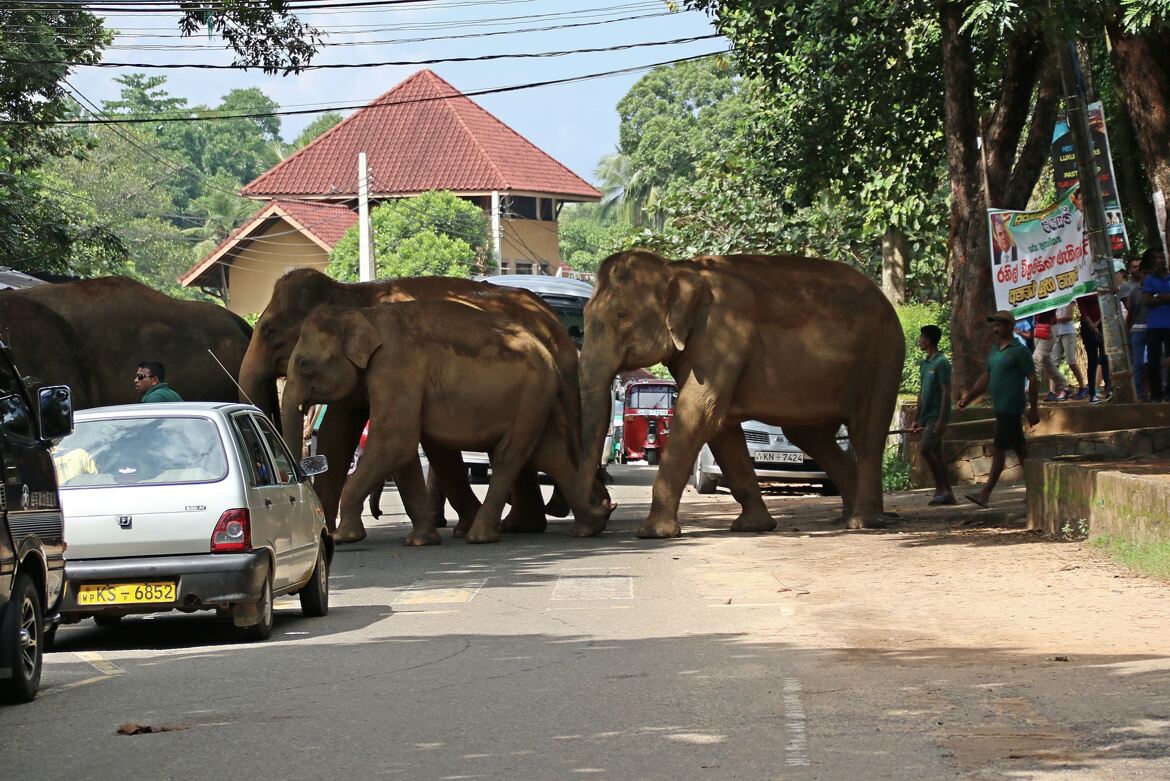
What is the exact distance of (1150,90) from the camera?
67.4 ft

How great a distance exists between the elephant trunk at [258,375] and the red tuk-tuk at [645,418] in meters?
17.5

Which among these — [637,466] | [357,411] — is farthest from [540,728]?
[637,466]

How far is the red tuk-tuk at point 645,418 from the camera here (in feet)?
Answer: 125

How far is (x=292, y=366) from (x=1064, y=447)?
346 inches

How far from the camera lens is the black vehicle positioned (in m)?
8.73

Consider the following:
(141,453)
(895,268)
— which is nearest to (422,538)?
(141,453)

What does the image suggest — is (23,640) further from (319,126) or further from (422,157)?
(319,126)

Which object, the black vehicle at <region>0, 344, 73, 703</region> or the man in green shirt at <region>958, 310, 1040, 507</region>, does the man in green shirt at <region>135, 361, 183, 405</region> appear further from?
the man in green shirt at <region>958, 310, 1040, 507</region>

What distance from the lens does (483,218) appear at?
57281 millimetres

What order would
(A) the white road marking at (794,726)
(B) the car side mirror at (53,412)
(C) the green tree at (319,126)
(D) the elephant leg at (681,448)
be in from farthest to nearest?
1. (C) the green tree at (319,126)
2. (D) the elephant leg at (681,448)
3. (B) the car side mirror at (53,412)
4. (A) the white road marking at (794,726)

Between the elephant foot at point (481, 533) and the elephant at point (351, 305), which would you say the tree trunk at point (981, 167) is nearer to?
the elephant at point (351, 305)

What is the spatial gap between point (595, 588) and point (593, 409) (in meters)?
5.56

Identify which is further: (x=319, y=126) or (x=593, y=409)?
(x=319, y=126)

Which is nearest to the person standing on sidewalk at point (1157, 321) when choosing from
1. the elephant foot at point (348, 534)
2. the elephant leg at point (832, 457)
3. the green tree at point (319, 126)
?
the elephant leg at point (832, 457)
